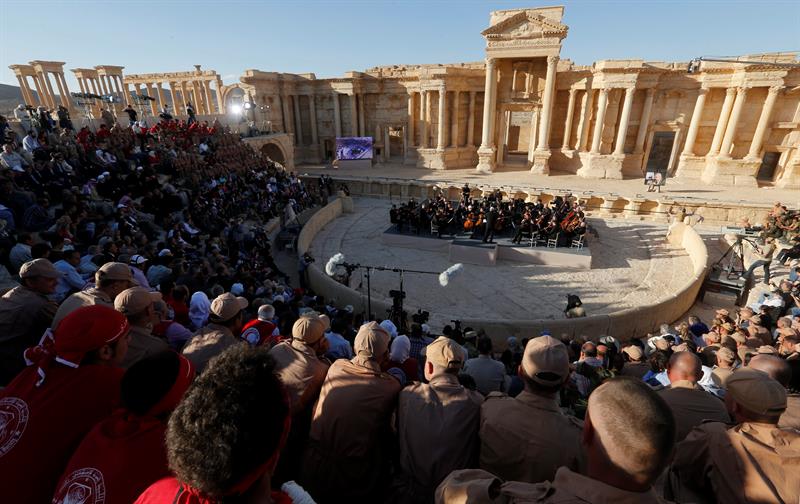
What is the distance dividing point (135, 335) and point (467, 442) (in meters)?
3.03

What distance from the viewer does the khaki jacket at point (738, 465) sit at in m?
2.34

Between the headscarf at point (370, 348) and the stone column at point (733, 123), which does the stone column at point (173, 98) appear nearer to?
the headscarf at point (370, 348)

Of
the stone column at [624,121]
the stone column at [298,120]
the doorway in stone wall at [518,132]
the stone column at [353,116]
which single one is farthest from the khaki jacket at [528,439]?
the doorway in stone wall at [518,132]

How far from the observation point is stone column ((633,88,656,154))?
1024 inches

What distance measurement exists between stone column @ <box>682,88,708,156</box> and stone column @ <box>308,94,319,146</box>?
29.2 m

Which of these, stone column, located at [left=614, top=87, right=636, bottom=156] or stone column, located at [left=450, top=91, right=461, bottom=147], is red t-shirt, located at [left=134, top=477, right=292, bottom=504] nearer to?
stone column, located at [left=614, top=87, right=636, bottom=156]

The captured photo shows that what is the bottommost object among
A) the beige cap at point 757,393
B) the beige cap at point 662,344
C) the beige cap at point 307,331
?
the beige cap at point 662,344

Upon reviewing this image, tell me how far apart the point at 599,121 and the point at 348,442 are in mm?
29287

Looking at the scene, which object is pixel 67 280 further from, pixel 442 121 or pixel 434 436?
pixel 442 121

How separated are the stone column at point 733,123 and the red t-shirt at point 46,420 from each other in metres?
32.8

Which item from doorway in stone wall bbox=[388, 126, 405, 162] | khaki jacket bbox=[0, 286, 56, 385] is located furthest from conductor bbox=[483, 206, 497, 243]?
doorway in stone wall bbox=[388, 126, 405, 162]

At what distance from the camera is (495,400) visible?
298cm

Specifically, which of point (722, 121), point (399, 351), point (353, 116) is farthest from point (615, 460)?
point (353, 116)

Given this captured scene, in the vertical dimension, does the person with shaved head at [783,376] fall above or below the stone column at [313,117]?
below
